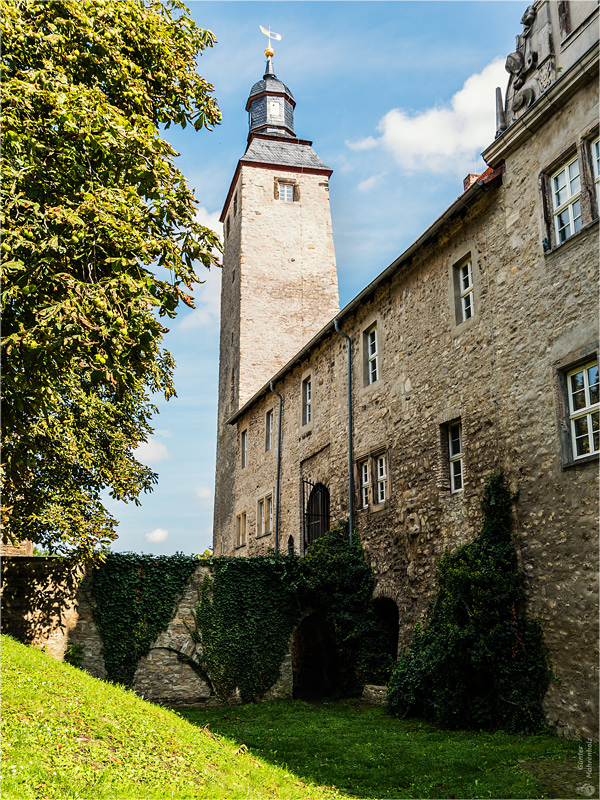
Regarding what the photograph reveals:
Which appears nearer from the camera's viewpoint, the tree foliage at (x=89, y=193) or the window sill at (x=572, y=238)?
the tree foliage at (x=89, y=193)

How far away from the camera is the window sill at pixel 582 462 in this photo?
8.84 metres

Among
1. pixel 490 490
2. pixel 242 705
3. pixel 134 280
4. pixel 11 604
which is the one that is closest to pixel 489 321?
pixel 490 490

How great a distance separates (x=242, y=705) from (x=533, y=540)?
27.4ft

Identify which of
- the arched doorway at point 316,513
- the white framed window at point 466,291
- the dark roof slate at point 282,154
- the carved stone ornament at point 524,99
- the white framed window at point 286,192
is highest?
the dark roof slate at point 282,154

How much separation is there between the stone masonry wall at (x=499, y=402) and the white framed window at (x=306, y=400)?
7.27 feet

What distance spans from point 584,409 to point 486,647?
11.9ft

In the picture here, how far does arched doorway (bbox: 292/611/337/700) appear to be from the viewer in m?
16.9

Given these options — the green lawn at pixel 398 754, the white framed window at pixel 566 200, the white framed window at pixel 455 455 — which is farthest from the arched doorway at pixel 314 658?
the white framed window at pixel 566 200

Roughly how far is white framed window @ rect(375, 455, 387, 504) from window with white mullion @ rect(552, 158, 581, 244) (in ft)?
20.8

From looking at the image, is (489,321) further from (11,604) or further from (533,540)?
(11,604)

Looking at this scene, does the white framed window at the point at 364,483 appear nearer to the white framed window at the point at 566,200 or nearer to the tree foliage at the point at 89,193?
the white framed window at the point at 566,200

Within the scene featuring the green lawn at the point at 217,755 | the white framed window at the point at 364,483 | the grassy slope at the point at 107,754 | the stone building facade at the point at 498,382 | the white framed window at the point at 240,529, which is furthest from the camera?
the white framed window at the point at 240,529

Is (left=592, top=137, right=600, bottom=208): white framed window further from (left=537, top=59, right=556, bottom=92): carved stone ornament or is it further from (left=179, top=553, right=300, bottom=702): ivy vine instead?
(left=179, top=553, right=300, bottom=702): ivy vine

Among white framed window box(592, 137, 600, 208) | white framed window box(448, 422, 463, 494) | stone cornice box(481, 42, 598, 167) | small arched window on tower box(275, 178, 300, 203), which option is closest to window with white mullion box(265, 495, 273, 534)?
white framed window box(448, 422, 463, 494)
